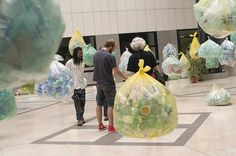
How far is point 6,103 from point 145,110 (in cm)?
148

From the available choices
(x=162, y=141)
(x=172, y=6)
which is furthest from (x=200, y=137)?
(x=172, y=6)

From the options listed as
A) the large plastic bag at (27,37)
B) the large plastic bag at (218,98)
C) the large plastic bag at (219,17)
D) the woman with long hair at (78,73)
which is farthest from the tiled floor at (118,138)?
the large plastic bag at (27,37)

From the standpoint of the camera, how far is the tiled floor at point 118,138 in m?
5.14

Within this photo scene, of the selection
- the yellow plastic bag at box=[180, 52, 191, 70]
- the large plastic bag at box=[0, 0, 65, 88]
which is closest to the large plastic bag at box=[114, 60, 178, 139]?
the large plastic bag at box=[0, 0, 65, 88]

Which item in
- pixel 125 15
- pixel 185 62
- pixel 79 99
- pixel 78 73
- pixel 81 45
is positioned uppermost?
pixel 125 15

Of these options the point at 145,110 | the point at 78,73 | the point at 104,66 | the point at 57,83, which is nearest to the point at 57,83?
the point at 57,83

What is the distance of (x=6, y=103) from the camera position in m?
2.23

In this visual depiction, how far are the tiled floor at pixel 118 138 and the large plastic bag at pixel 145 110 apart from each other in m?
1.47

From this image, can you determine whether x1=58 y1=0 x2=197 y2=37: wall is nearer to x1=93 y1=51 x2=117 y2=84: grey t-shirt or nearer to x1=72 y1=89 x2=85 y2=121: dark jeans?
x1=72 y1=89 x2=85 y2=121: dark jeans

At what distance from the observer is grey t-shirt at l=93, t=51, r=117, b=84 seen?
246 inches

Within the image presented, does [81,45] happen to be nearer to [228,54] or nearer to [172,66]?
[228,54]

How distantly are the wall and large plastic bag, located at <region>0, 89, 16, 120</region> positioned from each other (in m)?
14.5

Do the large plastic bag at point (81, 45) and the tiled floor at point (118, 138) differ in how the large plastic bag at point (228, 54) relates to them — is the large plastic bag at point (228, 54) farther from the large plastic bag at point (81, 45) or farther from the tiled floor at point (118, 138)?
the large plastic bag at point (81, 45)

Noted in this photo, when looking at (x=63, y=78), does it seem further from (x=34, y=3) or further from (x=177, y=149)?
(x=34, y=3)
